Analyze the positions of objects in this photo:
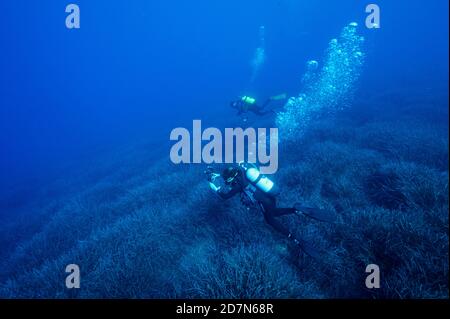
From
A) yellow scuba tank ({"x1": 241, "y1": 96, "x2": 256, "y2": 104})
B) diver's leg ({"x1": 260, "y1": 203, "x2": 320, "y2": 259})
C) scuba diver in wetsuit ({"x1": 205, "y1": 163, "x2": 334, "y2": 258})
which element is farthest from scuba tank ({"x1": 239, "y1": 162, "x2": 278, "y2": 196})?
yellow scuba tank ({"x1": 241, "y1": 96, "x2": 256, "y2": 104})

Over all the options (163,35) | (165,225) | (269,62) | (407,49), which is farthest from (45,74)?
(165,225)

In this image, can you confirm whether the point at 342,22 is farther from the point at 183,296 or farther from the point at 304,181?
the point at 183,296

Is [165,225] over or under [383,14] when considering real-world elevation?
under

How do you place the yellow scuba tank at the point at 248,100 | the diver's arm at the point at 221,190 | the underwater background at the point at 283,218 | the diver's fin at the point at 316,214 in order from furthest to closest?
the yellow scuba tank at the point at 248,100
the diver's arm at the point at 221,190
the diver's fin at the point at 316,214
the underwater background at the point at 283,218

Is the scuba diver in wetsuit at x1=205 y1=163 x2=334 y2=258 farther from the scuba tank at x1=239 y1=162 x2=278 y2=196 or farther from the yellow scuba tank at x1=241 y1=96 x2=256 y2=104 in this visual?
the yellow scuba tank at x1=241 y1=96 x2=256 y2=104

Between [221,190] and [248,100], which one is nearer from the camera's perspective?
Answer: [221,190]

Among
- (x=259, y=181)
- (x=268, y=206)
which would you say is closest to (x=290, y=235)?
(x=268, y=206)

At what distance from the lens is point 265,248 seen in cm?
485

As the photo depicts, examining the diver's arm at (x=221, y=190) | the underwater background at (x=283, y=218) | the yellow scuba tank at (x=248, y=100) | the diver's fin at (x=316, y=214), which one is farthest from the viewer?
the yellow scuba tank at (x=248, y=100)

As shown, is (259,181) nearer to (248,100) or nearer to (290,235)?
(290,235)

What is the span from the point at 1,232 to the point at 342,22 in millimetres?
66854

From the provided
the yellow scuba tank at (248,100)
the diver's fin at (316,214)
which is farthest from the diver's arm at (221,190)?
the yellow scuba tank at (248,100)

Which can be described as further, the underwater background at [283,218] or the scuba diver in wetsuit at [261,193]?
the scuba diver in wetsuit at [261,193]

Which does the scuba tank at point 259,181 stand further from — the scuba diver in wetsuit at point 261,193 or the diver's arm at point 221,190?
the diver's arm at point 221,190
